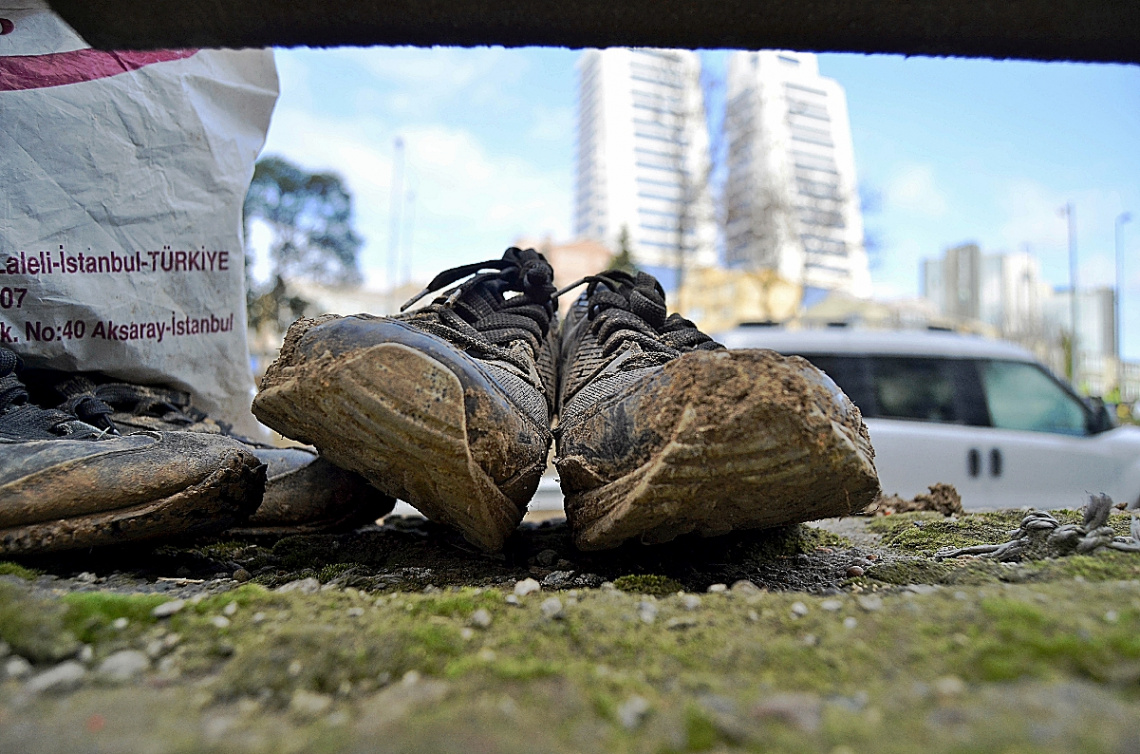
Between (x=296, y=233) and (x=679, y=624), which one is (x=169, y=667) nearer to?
(x=679, y=624)

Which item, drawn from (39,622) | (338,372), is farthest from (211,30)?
(39,622)

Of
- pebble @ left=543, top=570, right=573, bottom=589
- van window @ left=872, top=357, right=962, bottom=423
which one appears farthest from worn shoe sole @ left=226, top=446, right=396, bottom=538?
van window @ left=872, top=357, right=962, bottom=423

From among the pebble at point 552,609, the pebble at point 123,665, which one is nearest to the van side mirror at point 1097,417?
the pebble at point 552,609

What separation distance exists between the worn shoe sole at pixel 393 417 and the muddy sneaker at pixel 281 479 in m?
0.47

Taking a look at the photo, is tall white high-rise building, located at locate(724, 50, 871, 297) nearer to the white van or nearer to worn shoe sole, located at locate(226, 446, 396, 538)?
the white van

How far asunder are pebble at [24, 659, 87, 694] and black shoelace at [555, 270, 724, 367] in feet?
3.19

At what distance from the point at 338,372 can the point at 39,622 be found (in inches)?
17.4

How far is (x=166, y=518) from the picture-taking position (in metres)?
1.16

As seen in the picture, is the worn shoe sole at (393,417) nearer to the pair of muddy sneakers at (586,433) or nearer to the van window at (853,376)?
the pair of muddy sneakers at (586,433)

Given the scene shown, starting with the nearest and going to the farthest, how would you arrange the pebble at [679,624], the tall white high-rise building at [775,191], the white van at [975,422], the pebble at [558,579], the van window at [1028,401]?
the pebble at [679,624] → the pebble at [558,579] → the white van at [975,422] → the van window at [1028,401] → the tall white high-rise building at [775,191]

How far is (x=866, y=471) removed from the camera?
96 cm

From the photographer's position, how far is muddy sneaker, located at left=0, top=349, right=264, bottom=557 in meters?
1.05

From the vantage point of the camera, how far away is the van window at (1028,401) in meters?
4.17

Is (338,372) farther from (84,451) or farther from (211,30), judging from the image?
(211,30)
